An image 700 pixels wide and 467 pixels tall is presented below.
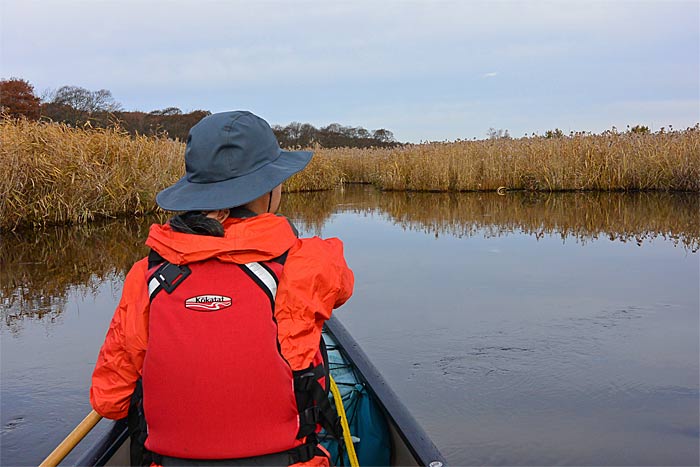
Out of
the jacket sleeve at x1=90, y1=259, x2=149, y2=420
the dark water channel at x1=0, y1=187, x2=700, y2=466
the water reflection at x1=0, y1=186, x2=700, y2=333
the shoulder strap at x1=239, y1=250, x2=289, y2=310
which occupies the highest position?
the shoulder strap at x1=239, y1=250, x2=289, y2=310

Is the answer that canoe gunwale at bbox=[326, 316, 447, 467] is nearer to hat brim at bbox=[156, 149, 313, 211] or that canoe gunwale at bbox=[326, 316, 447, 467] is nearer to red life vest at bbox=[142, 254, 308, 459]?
red life vest at bbox=[142, 254, 308, 459]

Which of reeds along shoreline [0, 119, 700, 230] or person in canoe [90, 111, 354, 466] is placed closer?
person in canoe [90, 111, 354, 466]

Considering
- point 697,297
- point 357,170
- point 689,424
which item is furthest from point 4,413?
point 357,170

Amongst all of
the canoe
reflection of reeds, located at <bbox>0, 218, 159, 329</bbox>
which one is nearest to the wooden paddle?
the canoe

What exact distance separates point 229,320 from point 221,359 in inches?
3.7

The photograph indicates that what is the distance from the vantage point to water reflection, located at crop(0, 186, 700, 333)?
6082 mm

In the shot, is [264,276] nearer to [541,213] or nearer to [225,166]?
[225,166]

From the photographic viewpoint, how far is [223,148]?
1.69m

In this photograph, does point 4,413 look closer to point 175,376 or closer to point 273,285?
point 175,376

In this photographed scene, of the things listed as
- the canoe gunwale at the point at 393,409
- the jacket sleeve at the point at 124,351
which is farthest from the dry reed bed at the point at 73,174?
the jacket sleeve at the point at 124,351

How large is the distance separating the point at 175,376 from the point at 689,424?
7.83ft

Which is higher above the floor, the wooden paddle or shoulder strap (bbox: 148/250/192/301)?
shoulder strap (bbox: 148/250/192/301)

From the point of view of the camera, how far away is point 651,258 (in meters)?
6.66

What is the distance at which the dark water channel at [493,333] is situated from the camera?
2.91 m
